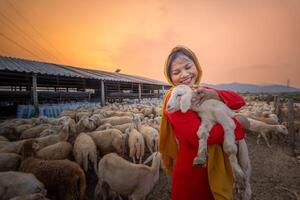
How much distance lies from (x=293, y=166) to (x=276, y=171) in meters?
0.92

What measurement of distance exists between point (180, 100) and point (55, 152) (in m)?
3.97

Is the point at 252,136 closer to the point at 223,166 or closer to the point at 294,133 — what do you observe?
the point at 294,133

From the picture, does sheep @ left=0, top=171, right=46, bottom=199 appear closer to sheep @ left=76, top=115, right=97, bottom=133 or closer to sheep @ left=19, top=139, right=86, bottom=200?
sheep @ left=19, top=139, right=86, bottom=200

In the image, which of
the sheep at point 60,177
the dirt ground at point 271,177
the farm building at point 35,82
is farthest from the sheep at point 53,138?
the farm building at point 35,82

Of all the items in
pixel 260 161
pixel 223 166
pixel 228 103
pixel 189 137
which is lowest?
pixel 260 161

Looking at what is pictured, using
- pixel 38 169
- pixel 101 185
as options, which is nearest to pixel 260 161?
pixel 101 185

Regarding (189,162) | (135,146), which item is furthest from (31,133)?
(189,162)

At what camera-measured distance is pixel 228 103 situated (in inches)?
68.3

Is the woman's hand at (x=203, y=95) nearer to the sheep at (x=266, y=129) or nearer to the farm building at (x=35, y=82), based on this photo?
the sheep at (x=266, y=129)

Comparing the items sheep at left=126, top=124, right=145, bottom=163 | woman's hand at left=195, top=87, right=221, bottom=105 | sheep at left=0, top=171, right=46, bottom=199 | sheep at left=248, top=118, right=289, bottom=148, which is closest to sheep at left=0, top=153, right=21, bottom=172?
sheep at left=0, top=171, right=46, bottom=199

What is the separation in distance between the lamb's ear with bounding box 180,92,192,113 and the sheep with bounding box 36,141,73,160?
12.7 ft

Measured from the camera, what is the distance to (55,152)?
4.55 m

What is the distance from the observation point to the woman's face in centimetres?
193

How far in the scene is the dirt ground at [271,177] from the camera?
459 cm
